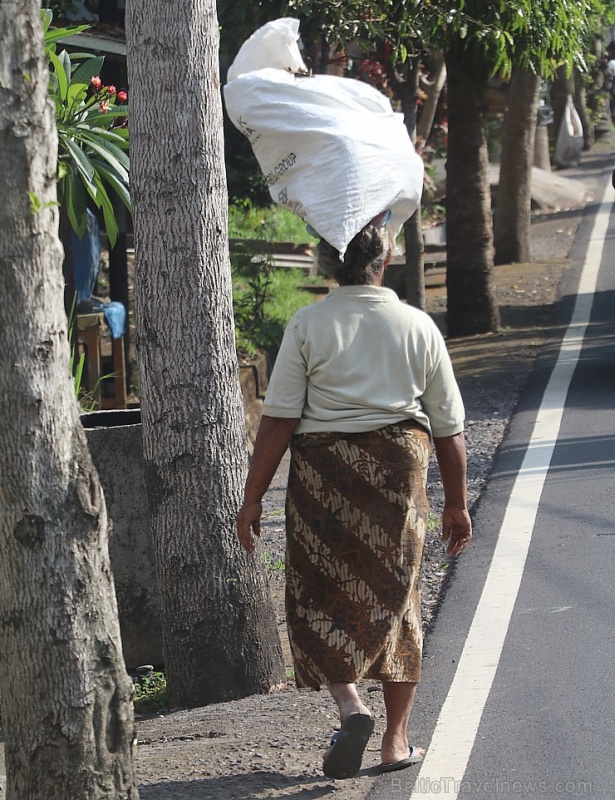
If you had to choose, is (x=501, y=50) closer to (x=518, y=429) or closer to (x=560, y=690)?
(x=518, y=429)

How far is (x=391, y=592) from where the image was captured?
156 inches

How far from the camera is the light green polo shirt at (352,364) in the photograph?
393cm

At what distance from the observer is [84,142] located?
706 cm

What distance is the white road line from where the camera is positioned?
13.5 ft

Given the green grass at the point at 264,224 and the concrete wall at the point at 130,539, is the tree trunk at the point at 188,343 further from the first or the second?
the green grass at the point at 264,224

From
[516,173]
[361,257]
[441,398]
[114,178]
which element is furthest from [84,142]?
[516,173]

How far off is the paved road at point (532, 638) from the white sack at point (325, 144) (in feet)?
5.93

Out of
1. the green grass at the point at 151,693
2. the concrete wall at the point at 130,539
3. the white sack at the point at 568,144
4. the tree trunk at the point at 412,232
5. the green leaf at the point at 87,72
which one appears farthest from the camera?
the white sack at the point at 568,144

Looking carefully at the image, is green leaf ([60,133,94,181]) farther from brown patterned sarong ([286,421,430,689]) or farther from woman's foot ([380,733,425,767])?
woman's foot ([380,733,425,767])

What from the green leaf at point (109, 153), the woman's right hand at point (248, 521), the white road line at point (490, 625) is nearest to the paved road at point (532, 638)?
the white road line at point (490, 625)

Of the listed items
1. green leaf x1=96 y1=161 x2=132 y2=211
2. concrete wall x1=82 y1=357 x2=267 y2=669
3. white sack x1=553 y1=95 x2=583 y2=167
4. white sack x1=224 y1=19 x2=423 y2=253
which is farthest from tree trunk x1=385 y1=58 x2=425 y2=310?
white sack x1=553 y1=95 x2=583 y2=167

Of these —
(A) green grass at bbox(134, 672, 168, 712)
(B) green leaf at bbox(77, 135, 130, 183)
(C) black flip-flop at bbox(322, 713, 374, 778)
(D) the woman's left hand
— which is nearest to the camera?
(C) black flip-flop at bbox(322, 713, 374, 778)

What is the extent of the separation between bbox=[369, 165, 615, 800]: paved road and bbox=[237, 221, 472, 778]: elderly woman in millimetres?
461

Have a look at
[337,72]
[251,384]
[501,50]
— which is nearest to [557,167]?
[337,72]
